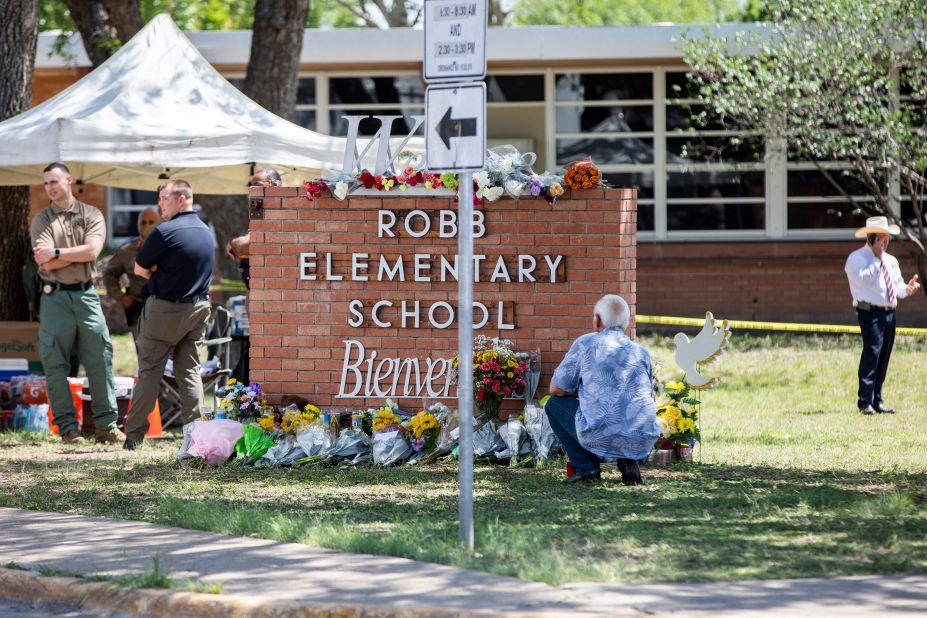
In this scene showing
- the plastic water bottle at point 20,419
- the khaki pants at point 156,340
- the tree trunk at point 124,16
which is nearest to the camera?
the khaki pants at point 156,340

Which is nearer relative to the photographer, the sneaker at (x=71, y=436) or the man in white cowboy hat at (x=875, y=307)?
the sneaker at (x=71, y=436)

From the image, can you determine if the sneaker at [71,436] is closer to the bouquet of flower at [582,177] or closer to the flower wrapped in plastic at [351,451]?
the flower wrapped in plastic at [351,451]

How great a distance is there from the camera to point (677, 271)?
67.3 ft

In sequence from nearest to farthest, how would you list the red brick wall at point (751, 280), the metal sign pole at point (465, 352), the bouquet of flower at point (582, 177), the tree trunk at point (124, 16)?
the metal sign pole at point (465, 352)
the bouquet of flower at point (582, 177)
the tree trunk at point (124, 16)
the red brick wall at point (751, 280)

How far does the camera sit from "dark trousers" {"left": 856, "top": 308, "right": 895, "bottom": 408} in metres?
12.0

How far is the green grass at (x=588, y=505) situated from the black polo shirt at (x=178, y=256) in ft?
4.17

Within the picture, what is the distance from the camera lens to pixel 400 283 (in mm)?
9359

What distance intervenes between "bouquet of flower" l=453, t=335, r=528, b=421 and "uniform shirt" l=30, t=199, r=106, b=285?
3.35 metres

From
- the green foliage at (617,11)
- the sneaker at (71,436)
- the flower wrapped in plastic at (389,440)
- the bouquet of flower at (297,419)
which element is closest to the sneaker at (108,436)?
the sneaker at (71,436)

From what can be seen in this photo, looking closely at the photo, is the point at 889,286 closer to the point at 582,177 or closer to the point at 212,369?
the point at 582,177

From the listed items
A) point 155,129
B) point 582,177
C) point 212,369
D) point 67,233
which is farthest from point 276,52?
point 582,177

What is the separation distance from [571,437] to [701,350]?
3.97 ft

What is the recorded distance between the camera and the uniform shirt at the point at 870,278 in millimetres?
12062

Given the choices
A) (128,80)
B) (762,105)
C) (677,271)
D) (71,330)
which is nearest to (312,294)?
(71,330)
